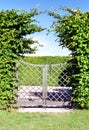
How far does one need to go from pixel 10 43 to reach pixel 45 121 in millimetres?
2936

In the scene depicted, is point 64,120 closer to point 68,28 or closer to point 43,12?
point 68,28

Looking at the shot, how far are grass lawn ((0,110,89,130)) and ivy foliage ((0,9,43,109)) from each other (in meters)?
0.72

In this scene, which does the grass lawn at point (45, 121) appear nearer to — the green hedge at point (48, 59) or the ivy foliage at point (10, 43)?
the ivy foliage at point (10, 43)

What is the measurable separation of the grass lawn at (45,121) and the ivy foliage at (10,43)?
2.37ft

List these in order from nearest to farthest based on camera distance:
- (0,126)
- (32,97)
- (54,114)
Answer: (0,126)
(54,114)
(32,97)

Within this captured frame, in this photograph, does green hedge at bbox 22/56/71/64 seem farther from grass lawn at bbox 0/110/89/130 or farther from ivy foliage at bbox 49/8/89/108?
grass lawn at bbox 0/110/89/130

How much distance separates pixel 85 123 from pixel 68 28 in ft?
10.8

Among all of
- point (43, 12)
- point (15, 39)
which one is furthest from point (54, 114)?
point (43, 12)

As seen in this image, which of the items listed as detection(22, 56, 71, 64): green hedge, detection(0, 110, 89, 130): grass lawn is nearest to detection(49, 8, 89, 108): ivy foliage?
detection(0, 110, 89, 130): grass lawn

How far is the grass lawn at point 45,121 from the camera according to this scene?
8.05 m

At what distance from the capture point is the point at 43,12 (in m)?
10.9

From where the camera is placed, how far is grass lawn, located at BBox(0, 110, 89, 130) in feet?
26.4

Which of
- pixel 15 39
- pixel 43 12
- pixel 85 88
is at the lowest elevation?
pixel 85 88

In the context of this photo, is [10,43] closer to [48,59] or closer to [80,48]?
[80,48]
